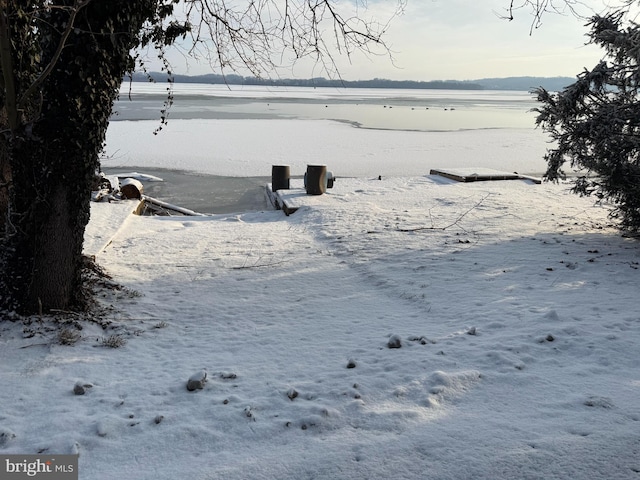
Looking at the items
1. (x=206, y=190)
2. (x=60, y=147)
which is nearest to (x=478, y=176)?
(x=206, y=190)

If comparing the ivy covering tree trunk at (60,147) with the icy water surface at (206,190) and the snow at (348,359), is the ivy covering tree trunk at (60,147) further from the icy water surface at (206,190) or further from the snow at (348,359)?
the icy water surface at (206,190)

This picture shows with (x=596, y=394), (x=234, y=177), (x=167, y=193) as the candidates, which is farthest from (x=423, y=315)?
(x=234, y=177)

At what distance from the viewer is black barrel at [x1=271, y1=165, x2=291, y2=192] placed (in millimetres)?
12875

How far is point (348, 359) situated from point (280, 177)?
9.21 metres

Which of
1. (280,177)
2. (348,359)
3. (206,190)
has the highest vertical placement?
(280,177)

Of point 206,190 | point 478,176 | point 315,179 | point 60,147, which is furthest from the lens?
point 206,190

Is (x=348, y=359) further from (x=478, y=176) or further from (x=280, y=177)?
(x=478, y=176)

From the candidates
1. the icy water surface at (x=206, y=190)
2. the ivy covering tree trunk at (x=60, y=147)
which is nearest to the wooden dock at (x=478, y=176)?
the icy water surface at (x=206, y=190)

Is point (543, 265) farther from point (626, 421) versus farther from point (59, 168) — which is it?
point (59, 168)

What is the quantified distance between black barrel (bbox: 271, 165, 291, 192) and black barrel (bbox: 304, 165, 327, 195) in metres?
1.19

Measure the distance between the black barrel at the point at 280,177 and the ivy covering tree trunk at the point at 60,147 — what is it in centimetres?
796

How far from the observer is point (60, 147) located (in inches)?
180

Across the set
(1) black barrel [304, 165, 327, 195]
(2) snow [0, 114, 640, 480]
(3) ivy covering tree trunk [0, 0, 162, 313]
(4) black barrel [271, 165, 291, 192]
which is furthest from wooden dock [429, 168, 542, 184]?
(3) ivy covering tree trunk [0, 0, 162, 313]

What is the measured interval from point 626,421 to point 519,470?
0.88 meters
